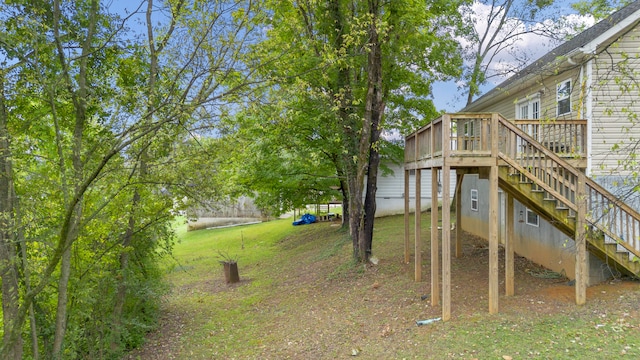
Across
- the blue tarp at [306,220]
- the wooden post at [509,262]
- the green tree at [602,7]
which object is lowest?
the blue tarp at [306,220]

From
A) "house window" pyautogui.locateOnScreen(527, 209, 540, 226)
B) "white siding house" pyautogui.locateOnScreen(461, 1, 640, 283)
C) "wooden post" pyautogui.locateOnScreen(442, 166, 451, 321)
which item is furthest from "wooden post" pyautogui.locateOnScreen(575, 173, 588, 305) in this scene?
"house window" pyautogui.locateOnScreen(527, 209, 540, 226)

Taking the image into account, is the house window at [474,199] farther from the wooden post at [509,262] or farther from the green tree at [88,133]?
the green tree at [88,133]

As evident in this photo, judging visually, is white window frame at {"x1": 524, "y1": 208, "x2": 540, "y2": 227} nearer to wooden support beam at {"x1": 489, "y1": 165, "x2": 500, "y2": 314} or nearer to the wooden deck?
the wooden deck

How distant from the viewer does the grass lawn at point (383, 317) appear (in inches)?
265

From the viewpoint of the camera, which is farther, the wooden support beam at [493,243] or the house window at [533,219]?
the house window at [533,219]

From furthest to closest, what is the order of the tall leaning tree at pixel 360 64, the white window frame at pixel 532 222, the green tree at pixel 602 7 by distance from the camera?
the tall leaning tree at pixel 360 64
the white window frame at pixel 532 222
the green tree at pixel 602 7

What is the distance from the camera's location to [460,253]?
12930 millimetres

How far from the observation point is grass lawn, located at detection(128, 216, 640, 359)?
22.1 ft

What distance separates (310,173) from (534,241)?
9.58m

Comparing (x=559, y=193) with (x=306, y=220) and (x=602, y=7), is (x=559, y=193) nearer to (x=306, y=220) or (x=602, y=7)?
(x=602, y=7)

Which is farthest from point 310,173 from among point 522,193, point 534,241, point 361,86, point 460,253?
point 522,193

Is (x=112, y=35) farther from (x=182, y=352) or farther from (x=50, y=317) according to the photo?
(x=182, y=352)

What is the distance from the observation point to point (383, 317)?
8930 mm

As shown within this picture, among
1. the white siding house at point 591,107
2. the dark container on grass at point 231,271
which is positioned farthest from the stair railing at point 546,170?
the dark container on grass at point 231,271
